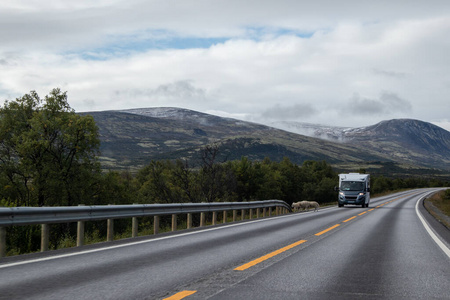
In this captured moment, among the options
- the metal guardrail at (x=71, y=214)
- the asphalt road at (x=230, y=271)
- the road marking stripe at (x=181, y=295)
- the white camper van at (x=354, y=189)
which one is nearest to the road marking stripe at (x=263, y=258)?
the asphalt road at (x=230, y=271)

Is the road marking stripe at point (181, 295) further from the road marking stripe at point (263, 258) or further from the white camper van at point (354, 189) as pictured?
the white camper van at point (354, 189)

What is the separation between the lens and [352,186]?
37.1 m

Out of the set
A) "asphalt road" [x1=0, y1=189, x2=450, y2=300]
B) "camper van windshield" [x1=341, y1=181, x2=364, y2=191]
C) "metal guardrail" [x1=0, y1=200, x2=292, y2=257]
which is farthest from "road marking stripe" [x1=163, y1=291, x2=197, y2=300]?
"camper van windshield" [x1=341, y1=181, x2=364, y2=191]

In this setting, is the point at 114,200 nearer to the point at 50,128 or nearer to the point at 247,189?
the point at 50,128

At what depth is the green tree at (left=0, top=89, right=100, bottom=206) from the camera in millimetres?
35438

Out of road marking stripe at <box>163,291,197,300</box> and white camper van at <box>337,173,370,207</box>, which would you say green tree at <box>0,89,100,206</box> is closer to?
white camper van at <box>337,173,370,207</box>

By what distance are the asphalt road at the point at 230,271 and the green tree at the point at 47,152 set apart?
1062 inches

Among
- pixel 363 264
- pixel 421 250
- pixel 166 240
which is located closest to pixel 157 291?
pixel 363 264

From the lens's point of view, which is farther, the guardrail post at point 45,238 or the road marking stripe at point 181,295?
the guardrail post at point 45,238

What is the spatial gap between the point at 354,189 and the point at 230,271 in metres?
31.6

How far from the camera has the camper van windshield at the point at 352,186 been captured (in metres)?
36.8

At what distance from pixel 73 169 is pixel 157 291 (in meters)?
33.8

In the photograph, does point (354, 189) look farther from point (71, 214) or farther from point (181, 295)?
point (181, 295)

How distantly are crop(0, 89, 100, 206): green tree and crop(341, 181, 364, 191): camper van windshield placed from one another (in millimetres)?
19482
